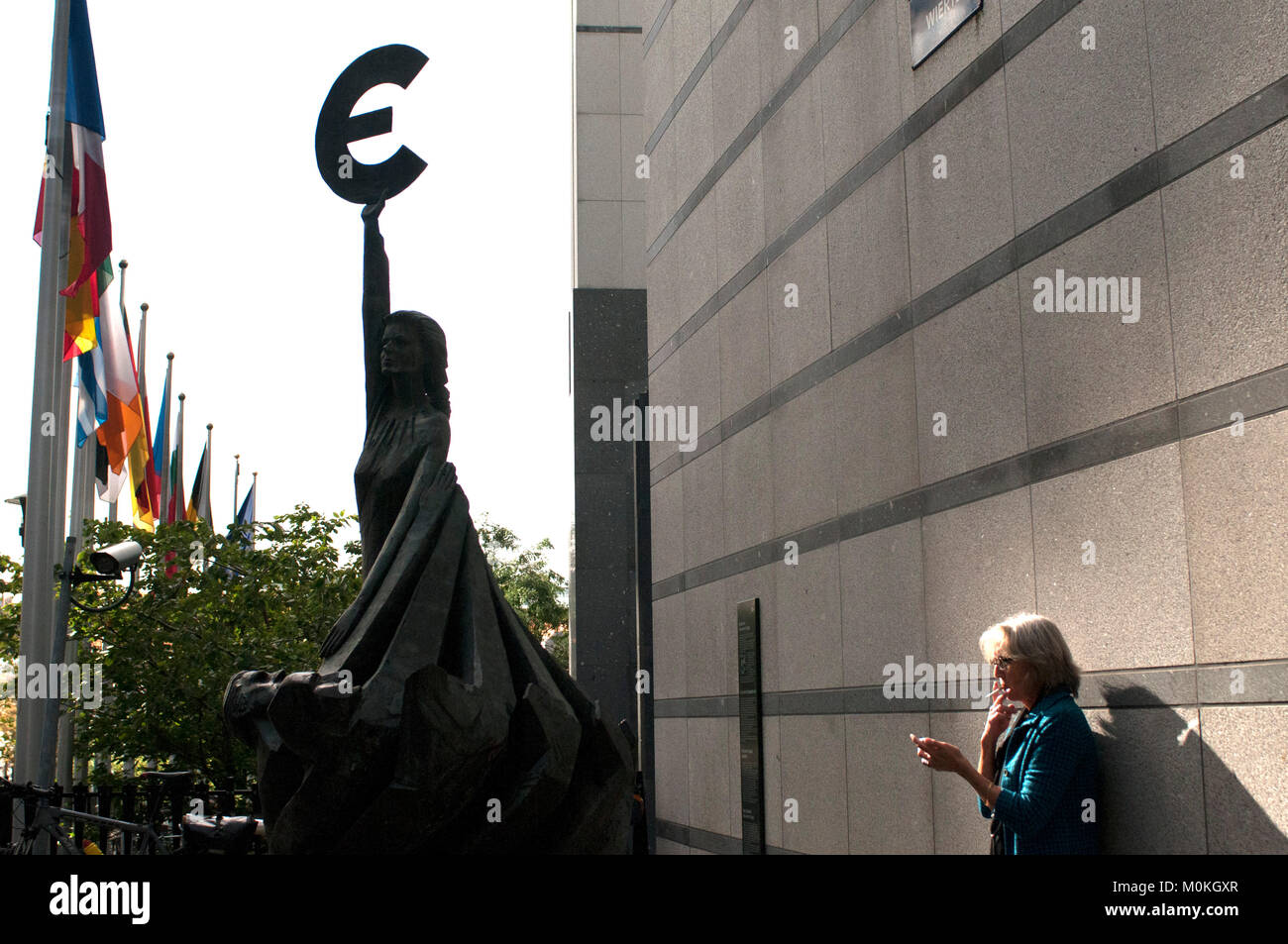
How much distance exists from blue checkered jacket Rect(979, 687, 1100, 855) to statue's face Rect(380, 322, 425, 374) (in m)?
4.02

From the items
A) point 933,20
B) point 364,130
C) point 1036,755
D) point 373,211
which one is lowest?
point 1036,755

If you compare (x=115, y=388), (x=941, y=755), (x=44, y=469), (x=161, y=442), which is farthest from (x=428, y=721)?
(x=161, y=442)

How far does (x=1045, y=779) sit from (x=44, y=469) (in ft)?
40.3

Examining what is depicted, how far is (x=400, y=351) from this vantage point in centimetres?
731

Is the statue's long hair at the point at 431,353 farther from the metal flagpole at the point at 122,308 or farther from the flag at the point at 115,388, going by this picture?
the metal flagpole at the point at 122,308

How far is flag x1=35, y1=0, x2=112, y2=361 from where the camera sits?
49.1 feet

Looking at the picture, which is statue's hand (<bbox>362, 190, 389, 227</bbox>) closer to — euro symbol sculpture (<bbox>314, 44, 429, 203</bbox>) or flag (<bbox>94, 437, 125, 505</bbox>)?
euro symbol sculpture (<bbox>314, 44, 429, 203</bbox>)

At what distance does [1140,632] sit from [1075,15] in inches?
120

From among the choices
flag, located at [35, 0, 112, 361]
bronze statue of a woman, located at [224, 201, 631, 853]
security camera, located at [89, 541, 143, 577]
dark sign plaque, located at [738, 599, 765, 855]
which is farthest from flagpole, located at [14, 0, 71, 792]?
bronze statue of a woman, located at [224, 201, 631, 853]

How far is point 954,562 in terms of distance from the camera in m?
7.23

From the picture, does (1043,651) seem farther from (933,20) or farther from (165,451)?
(165,451)

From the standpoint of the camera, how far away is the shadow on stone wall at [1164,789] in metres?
4.76
